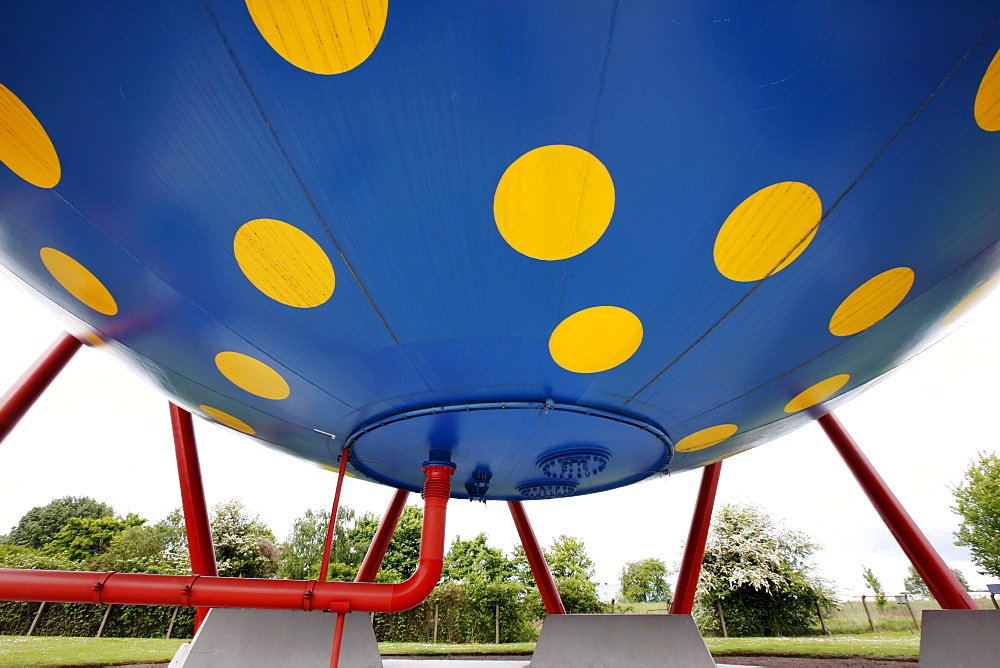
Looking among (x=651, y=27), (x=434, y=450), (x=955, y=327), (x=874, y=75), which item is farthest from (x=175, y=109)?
(x=955, y=327)

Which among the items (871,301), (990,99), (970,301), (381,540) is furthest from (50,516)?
(990,99)

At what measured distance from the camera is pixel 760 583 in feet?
69.0

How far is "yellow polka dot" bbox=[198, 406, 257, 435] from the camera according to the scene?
14.6 ft

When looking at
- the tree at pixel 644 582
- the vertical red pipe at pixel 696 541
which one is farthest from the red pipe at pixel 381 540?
the tree at pixel 644 582

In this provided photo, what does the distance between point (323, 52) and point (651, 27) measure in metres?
1.12

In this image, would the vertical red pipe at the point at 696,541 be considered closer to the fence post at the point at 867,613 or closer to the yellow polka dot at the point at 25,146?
the yellow polka dot at the point at 25,146

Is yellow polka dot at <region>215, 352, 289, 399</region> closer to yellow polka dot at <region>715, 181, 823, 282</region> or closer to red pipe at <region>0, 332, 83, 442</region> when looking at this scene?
yellow polka dot at <region>715, 181, 823, 282</region>

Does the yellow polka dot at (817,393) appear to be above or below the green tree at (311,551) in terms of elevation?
below

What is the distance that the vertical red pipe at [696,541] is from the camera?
829 cm

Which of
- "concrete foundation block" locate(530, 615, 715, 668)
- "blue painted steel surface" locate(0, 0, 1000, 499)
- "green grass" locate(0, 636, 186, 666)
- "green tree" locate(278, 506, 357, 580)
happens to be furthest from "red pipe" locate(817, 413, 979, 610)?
"green tree" locate(278, 506, 357, 580)

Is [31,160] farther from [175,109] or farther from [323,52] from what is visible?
[323,52]

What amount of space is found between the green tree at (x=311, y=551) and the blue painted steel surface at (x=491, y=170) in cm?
2476

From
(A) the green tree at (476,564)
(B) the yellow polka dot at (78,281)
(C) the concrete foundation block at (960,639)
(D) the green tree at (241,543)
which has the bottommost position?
(C) the concrete foundation block at (960,639)

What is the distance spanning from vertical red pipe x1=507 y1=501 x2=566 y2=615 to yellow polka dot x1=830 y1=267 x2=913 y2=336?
7781 millimetres
